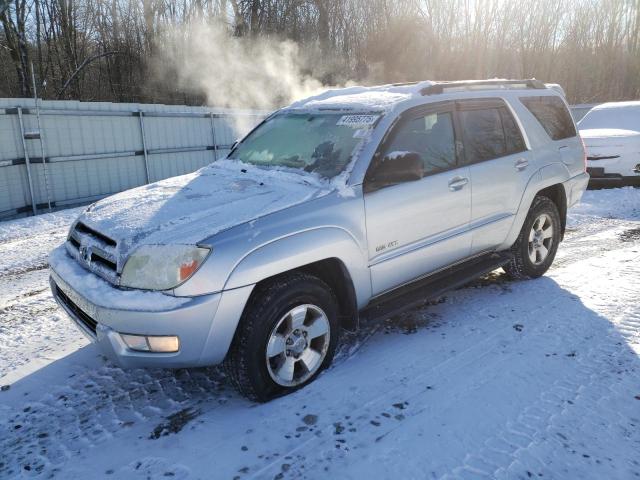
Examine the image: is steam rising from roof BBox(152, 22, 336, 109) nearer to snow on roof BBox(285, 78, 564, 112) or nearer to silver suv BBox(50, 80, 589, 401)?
snow on roof BBox(285, 78, 564, 112)

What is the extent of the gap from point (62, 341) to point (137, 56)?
18.7 m

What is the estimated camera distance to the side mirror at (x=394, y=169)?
3.47 meters

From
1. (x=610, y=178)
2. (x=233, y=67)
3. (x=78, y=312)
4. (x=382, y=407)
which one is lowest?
(x=382, y=407)

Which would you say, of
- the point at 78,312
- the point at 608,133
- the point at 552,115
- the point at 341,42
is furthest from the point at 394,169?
the point at 341,42

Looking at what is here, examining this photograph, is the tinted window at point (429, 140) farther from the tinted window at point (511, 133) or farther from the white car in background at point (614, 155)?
the white car in background at point (614, 155)

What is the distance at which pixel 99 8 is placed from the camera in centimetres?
1997

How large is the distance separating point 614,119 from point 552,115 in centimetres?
706

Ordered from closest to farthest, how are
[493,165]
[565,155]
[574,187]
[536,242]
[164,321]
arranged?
Result: [164,321], [493,165], [536,242], [565,155], [574,187]

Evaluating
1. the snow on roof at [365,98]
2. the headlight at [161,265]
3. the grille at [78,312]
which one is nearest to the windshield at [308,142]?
the snow on roof at [365,98]

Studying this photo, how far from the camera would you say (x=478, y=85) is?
450 centimetres

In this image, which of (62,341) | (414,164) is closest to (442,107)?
(414,164)

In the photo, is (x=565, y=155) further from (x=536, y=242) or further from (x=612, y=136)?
(x=612, y=136)

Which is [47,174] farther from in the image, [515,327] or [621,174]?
[621,174]

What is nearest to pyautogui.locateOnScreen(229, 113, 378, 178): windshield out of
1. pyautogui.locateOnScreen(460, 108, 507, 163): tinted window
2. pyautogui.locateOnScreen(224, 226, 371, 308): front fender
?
pyautogui.locateOnScreen(224, 226, 371, 308): front fender
